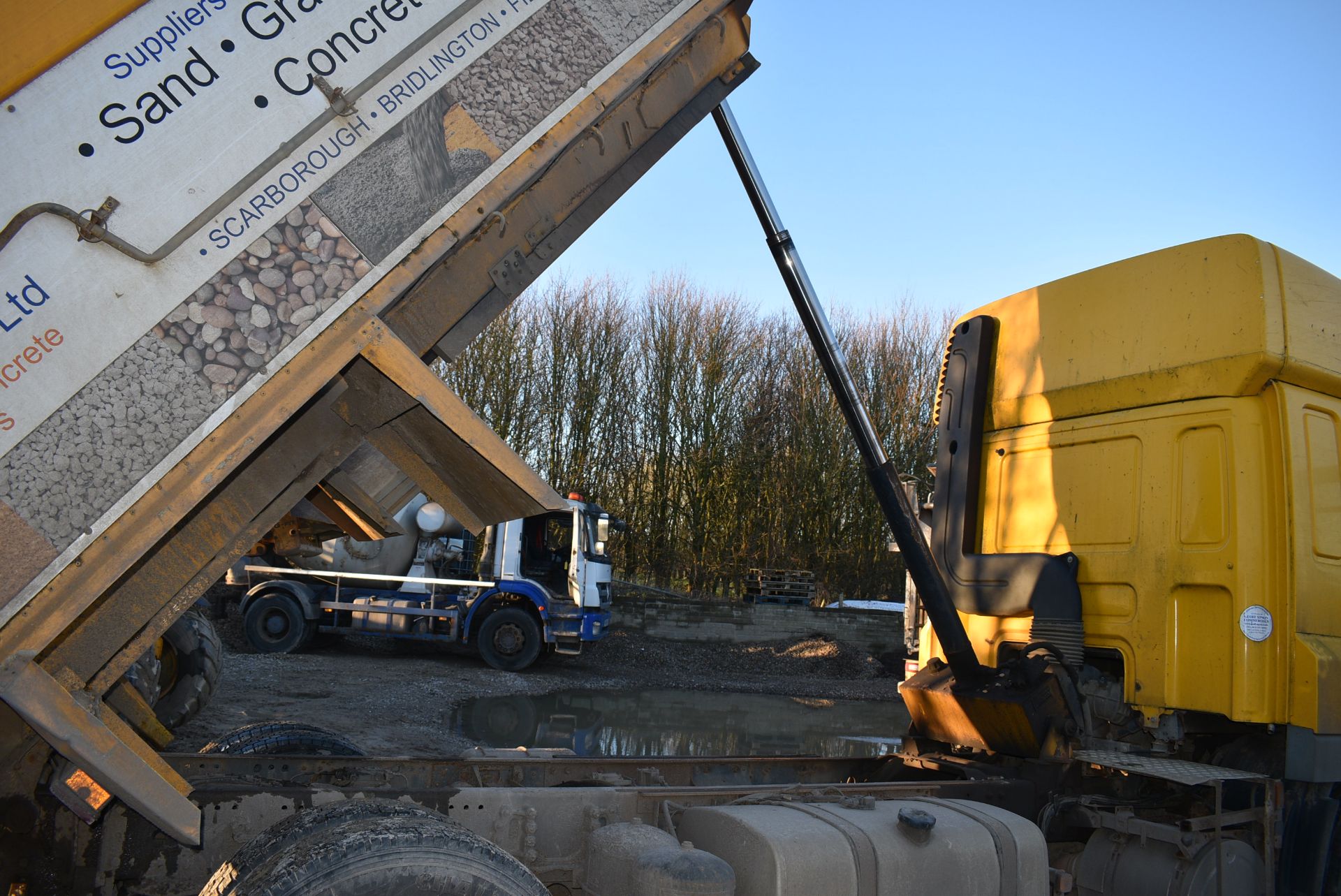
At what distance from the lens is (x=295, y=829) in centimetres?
262

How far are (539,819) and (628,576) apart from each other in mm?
18927

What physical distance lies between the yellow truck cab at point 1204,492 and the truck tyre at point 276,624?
42.3ft

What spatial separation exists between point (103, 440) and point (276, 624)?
14.2 m

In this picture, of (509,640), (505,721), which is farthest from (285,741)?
(509,640)

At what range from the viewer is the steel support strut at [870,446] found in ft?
15.1

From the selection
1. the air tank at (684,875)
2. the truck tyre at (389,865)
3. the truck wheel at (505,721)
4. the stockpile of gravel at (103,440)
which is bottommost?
the truck wheel at (505,721)

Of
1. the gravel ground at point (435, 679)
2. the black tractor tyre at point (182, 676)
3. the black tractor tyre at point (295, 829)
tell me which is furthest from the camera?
the gravel ground at point (435, 679)

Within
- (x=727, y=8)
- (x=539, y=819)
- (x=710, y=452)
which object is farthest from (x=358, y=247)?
(x=710, y=452)

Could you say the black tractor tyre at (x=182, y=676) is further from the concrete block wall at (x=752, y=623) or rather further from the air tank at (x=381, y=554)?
the concrete block wall at (x=752, y=623)

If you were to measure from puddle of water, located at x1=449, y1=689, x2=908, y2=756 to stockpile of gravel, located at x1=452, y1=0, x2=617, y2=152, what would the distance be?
701cm

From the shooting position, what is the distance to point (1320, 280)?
14.9 ft

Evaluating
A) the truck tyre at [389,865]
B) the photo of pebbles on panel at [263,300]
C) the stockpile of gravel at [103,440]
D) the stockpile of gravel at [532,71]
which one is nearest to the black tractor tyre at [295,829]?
the truck tyre at [389,865]

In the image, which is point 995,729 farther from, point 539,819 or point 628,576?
point 628,576

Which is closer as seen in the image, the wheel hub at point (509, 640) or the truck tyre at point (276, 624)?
the truck tyre at point (276, 624)
